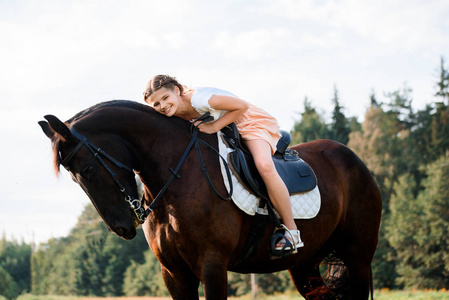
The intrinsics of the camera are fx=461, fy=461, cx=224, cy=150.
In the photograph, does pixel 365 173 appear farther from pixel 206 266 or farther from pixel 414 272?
pixel 414 272

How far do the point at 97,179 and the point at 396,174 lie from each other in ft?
143

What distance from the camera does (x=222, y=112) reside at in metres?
4.16

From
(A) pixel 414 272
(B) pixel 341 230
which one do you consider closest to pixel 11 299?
(B) pixel 341 230

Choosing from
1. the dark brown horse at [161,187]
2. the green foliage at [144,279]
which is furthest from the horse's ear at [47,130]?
the green foliage at [144,279]

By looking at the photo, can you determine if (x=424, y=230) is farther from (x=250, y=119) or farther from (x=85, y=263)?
(x=250, y=119)

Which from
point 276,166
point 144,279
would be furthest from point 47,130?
point 144,279

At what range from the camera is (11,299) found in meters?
17.0

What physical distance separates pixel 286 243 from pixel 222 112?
1.28 metres

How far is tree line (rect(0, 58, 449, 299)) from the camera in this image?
3644 centimetres

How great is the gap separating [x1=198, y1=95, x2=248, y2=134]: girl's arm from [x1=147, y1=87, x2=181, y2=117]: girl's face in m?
0.30

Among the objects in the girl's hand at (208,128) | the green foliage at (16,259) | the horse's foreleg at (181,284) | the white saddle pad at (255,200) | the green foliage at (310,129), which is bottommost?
the green foliage at (16,259)

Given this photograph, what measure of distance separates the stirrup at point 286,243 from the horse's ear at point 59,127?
6.22 feet

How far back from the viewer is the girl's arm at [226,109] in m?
3.98

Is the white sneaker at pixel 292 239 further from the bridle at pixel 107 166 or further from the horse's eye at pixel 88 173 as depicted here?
the horse's eye at pixel 88 173
